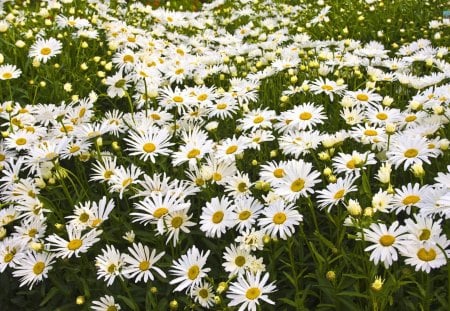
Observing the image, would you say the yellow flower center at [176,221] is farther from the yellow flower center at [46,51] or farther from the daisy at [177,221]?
the yellow flower center at [46,51]

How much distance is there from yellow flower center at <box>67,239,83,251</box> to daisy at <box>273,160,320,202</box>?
Result: 1.00m

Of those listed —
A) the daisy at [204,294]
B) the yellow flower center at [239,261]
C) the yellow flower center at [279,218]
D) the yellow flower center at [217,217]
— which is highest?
the yellow flower center at [279,218]

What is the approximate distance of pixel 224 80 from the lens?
4305mm

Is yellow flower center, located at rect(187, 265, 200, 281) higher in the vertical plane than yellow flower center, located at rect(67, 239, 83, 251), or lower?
higher

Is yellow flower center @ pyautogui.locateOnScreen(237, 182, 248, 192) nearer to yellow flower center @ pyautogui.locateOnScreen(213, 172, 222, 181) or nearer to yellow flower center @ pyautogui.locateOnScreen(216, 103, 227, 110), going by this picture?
yellow flower center @ pyautogui.locateOnScreen(213, 172, 222, 181)

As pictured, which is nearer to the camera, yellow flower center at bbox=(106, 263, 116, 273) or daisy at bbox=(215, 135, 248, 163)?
yellow flower center at bbox=(106, 263, 116, 273)

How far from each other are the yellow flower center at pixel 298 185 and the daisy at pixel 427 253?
1.90ft

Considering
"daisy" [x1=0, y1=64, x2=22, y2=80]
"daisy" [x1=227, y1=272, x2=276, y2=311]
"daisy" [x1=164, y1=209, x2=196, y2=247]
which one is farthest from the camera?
"daisy" [x1=0, y1=64, x2=22, y2=80]

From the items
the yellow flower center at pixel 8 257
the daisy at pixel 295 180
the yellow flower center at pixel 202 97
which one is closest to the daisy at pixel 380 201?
the daisy at pixel 295 180

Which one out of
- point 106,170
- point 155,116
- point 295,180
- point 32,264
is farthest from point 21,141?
point 295,180

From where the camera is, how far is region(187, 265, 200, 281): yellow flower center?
2.20m

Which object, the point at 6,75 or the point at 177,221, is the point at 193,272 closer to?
the point at 177,221

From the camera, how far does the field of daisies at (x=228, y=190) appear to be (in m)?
2.08

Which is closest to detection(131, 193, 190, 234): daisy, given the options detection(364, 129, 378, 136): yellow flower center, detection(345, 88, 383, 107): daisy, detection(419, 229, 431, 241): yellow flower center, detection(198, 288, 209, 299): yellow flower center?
detection(198, 288, 209, 299): yellow flower center
